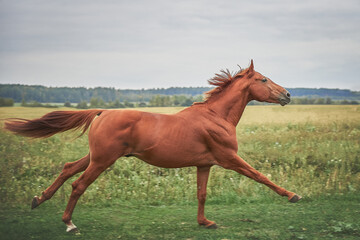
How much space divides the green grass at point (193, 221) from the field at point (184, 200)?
0.01 meters

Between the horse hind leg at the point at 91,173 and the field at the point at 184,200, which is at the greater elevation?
the horse hind leg at the point at 91,173

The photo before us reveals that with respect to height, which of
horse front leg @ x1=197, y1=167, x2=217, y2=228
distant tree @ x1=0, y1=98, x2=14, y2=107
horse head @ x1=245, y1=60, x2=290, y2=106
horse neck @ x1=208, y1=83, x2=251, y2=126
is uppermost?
horse head @ x1=245, y1=60, x2=290, y2=106

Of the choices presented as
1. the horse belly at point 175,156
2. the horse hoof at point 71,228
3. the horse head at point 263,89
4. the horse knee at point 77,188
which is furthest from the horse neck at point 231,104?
the horse hoof at point 71,228

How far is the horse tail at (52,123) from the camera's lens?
589cm

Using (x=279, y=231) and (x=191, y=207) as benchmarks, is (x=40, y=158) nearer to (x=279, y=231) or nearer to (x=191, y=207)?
(x=191, y=207)

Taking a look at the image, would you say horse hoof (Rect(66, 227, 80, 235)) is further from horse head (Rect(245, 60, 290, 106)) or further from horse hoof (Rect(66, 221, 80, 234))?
horse head (Rect(245, 60, 290, 106))

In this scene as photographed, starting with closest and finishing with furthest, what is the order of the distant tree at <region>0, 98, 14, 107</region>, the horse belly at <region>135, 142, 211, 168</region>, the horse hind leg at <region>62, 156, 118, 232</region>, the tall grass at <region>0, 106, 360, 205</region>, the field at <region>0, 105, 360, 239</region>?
the horse hind leg at <region>62, 156, 118, 232</region>, the horse belly at <region>135, 142, 211, 168</region>, the field at <region>0, 105, 360, 239</region>, the tall grass at <region>0, 106, 360, 205</region>, the distant tree at <region>0, 98, 14, 107</region>

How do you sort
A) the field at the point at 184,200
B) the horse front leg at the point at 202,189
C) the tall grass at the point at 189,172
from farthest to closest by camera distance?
the tall grass at the point at 189,172
the horse front leg at the point at 202,189
the field at the point at 184,200

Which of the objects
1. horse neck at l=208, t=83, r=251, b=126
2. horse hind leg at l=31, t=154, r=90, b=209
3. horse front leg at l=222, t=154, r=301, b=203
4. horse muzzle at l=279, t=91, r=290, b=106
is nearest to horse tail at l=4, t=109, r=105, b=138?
horse hind leg at l=31, t=154, r=90, b=209

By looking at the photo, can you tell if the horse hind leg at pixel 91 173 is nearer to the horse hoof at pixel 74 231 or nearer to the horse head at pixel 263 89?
the horse hoof at pixel 74 231

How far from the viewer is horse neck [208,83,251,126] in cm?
600

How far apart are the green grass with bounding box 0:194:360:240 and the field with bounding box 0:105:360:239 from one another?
0.05 feet

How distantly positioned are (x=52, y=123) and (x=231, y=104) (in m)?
2.76

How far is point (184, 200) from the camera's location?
770 cm
